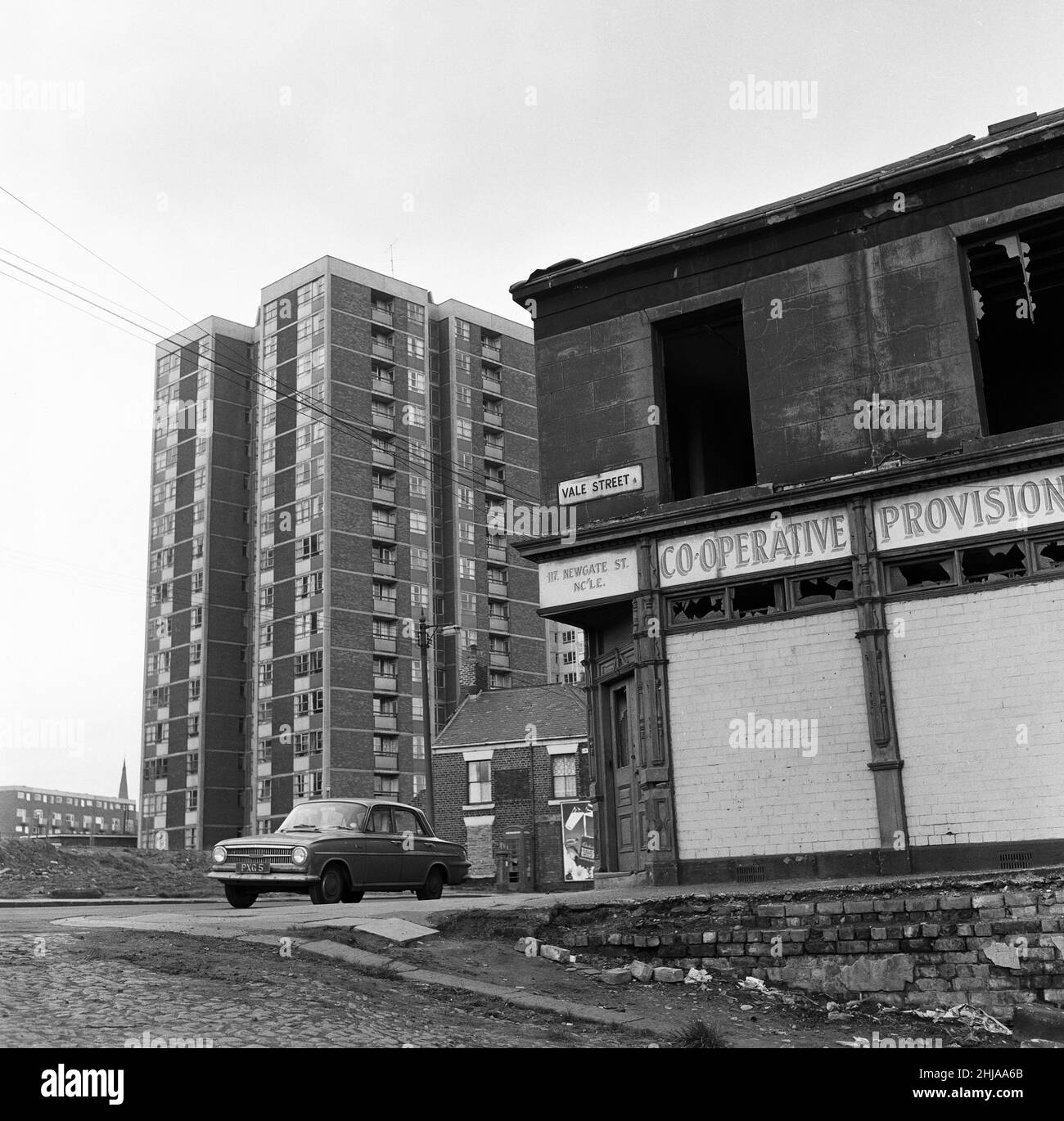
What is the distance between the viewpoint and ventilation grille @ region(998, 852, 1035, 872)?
13.9 meters

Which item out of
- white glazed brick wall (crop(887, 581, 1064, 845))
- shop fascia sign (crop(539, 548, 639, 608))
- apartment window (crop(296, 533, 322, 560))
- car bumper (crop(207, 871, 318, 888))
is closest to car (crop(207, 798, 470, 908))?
car bumper (crop(207, 871, 318, 888))

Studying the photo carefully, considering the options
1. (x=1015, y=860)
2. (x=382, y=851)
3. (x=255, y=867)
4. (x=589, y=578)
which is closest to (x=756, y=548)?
(x=589, y=578)

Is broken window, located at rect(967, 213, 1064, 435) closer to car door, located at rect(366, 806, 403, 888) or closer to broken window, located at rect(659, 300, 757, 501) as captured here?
broken window, located at rect(659, 300, 757, 501)

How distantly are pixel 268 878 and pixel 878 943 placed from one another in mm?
→ 8412

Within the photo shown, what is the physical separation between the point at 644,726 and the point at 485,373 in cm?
7275

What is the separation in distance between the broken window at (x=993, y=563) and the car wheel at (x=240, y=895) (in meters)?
10.5

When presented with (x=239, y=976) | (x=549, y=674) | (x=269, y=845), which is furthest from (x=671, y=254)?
(x=549, y=674)

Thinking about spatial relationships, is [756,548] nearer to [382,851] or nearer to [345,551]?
[382,851]

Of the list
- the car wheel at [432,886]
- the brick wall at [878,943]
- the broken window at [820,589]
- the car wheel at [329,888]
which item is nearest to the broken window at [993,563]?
the broken window at [820,589]

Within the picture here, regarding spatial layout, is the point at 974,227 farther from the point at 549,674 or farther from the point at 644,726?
the point at 549,674

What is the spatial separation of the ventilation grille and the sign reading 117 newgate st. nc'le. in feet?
22.9

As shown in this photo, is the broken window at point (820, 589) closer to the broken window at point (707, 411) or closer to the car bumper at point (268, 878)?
the broken window at point (707, 411)

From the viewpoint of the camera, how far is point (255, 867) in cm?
1616

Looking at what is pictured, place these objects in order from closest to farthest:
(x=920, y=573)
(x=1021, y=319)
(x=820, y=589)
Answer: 1. (x=920, y=573)
2. (x=820, y=589)
3. (x=1021, y=319)
